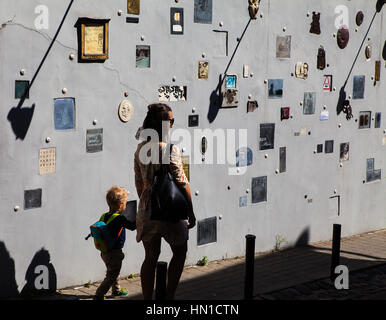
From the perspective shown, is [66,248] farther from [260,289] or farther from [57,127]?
[260,289]

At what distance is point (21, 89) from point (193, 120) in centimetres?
224

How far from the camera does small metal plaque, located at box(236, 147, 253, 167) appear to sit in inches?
355

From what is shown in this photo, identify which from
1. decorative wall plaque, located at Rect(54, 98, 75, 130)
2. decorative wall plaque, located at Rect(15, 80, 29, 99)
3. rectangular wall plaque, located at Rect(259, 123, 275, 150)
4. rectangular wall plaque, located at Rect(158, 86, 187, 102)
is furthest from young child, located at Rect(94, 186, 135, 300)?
rectangular wall plaque, located at Rect(259, 123, 275, 150)

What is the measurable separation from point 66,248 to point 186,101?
6.98ft

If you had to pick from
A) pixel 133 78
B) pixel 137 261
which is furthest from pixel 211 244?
pixel 133 78

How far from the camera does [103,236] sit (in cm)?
692

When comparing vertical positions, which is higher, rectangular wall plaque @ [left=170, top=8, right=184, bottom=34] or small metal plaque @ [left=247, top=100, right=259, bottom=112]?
rectangular wall plaque @ [left=170, top=8, right=184, bottom=34]

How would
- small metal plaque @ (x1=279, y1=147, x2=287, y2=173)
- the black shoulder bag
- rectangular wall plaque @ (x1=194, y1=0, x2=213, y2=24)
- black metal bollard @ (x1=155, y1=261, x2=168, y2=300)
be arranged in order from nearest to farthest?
black metal bollard @ (x1=155, y1=261, x2=168, y2=300), the black shoulder bag, rectangular wall plaque @ (x1=194, y1=0, x2=213, y2=24), small metal plaque @ (x1=279, y1=147, x2=287, y2=173)

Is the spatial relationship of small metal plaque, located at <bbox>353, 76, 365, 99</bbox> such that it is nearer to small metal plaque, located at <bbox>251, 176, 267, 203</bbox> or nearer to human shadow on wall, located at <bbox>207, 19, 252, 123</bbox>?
small metal plaque, located at <bbox>251, 176, 267, 203</bbox>

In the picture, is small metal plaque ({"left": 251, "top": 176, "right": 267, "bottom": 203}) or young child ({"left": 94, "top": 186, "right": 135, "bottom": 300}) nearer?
young child ({"left": 94, "top": 186, "right": 135, "bottom": 300})

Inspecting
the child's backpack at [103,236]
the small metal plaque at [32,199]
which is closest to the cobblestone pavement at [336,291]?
the child's backpack at [103,236]

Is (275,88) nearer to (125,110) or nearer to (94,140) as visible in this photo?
(125,110)

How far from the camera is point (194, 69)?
27.7 feet

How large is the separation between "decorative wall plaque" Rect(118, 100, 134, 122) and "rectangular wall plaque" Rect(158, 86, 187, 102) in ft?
1.36
